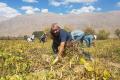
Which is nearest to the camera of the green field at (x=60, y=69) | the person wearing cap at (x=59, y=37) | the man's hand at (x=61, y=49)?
the green field at (x=60, y=69)

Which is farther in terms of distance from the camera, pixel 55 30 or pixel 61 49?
pixel 55 30

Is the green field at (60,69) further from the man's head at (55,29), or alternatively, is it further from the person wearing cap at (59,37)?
the man's head at (55,29)

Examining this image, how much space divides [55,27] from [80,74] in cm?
201

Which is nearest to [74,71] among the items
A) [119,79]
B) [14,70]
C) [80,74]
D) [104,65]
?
[80,74]

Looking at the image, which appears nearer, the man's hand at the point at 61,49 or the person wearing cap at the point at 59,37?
the man's hand at the point at 61,49

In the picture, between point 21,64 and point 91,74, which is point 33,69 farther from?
point 91,74

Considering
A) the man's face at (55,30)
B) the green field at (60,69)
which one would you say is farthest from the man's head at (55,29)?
the green field at (60,69)

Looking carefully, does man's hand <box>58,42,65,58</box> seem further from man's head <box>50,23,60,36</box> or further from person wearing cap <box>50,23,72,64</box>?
man's head <box>50,23,60,36</box>

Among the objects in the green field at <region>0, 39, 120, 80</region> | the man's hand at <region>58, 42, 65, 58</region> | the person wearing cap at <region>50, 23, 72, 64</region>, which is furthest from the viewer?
the person wearing cap at <region>50, 23, 72, 64</region>

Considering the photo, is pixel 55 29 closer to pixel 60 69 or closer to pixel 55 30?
pixel 55 30

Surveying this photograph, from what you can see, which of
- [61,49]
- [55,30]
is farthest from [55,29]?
[61,49]

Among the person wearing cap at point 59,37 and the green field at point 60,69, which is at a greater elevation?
the person wearing cap at point 59,37

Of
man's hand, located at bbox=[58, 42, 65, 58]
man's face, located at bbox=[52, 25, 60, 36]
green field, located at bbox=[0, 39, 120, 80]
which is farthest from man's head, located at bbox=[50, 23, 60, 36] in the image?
green field, located at bbox=[0, 39, 120, 80]

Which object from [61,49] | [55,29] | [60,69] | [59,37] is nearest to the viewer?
[60,69]
